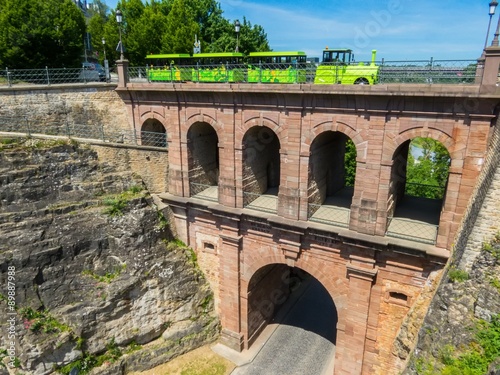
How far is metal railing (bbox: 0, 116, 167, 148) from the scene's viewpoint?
19094 mm

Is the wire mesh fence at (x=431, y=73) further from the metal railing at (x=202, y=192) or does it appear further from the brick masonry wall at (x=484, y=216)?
the metal railing at (x=202, y=192)

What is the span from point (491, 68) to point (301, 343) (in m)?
15.2

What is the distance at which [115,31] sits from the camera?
34.2 metres

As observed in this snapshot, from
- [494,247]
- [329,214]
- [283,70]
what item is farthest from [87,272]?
[494,247]

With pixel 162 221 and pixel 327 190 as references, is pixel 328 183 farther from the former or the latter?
pixel 162 221

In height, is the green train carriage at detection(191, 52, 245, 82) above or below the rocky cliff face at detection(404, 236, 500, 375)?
above

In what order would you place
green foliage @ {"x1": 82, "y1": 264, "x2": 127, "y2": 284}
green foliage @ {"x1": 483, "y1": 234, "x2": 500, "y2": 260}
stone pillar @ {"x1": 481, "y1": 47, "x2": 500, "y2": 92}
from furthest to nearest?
green foliage @ {"x1": 82, "y1": 264, "x2": 127, "y2": 284} < stone pillar @ {"x1": 481, "y1": 47, "x2": 500, "y2": 92} < green foliage @ {"x1": 483, "y1": 234, "x2": 500, "y2": 260}

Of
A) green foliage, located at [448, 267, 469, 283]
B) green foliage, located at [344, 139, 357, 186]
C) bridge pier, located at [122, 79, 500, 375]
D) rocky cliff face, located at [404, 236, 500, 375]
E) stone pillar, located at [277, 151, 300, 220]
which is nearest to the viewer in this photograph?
rocky cliff face, located at [404, 236, 500, 375]

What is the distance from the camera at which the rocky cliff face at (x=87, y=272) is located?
14.4m

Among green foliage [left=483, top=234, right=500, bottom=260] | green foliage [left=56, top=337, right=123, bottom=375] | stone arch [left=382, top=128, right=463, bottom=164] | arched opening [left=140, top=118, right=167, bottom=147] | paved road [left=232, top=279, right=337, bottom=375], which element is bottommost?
paved road [left=232, top=279, right=337, bottom=375]

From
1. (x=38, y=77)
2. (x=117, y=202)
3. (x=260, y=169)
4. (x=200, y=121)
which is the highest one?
(x=38, y=77)

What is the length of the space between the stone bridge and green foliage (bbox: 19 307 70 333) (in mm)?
6923

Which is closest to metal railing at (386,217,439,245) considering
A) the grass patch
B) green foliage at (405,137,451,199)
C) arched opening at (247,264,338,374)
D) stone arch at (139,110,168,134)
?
arched opening at (247,264,338,374)

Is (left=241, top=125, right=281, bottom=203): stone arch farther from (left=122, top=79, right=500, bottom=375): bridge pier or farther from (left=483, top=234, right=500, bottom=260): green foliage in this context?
(left=483, top=234, right=500, bottom=260): green foliage
